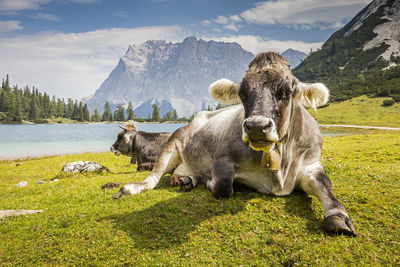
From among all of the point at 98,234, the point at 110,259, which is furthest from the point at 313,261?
the point at 98,234

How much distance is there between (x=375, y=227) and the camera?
3.80 meters

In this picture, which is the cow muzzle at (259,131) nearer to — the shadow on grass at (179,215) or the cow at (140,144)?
the shadow on grass at (179,215)

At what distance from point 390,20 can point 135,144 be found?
242 meters

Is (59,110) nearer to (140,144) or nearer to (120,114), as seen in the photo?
(120,114)

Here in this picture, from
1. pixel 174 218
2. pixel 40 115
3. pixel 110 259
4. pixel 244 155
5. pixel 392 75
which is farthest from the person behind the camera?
pixel 40 115

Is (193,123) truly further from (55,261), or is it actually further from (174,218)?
(55,261)

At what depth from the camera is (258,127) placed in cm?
341

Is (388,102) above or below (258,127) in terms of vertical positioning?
above

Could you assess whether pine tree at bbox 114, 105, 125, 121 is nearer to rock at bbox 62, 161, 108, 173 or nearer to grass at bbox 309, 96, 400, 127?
grass at bbox 309, 96, 400, 127

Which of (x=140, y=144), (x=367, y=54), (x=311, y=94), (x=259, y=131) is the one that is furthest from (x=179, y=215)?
(x=367, y=54)

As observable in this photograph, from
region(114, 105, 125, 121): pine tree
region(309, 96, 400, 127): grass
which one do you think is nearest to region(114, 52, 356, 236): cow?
region(309, 96, 400, 127): grass

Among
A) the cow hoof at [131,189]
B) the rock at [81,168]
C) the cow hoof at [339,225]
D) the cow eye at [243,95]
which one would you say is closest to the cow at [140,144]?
the rock at [81,168]

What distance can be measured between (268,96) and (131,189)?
4.03 meters

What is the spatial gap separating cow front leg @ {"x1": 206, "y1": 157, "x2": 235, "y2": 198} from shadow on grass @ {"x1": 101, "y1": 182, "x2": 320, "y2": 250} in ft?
0.48
